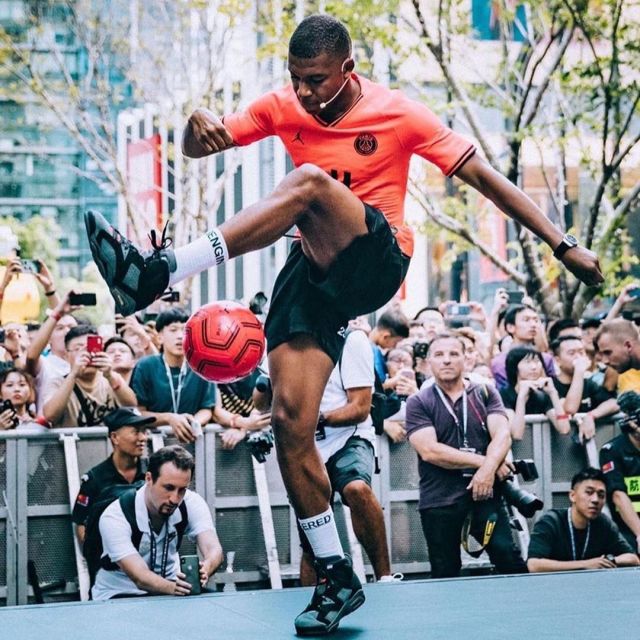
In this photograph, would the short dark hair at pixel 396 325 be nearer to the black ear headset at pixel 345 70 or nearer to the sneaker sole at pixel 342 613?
the sneaker sole at pixel 342 613

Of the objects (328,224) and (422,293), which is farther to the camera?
(422,293)

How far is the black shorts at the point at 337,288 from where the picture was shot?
15.4ft

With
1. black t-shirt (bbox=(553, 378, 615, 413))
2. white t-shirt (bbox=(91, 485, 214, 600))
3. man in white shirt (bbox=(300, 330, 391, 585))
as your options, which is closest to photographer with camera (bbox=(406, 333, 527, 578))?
man in white shirt (bbox=(300, 330, 391, 585))

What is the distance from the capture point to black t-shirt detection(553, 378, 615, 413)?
29.2 feet

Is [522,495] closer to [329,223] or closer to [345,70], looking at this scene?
[329,223]

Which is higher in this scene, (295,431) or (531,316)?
(531,316)

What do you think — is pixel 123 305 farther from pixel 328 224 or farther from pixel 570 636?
pixel 570 636

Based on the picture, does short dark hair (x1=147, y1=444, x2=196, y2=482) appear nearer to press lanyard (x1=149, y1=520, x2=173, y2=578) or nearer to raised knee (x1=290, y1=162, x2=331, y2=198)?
press lanyard (x1=149, y1=520, x2=173, y2=578)

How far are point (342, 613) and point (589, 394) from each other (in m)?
4.56

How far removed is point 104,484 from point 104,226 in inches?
134

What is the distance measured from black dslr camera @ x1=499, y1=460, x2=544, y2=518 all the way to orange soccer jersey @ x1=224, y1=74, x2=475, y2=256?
285 centimetres

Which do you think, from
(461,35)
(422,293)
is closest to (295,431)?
(461,35)

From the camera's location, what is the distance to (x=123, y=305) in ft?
14.5

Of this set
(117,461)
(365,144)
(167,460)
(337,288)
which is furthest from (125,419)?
(365,144)
